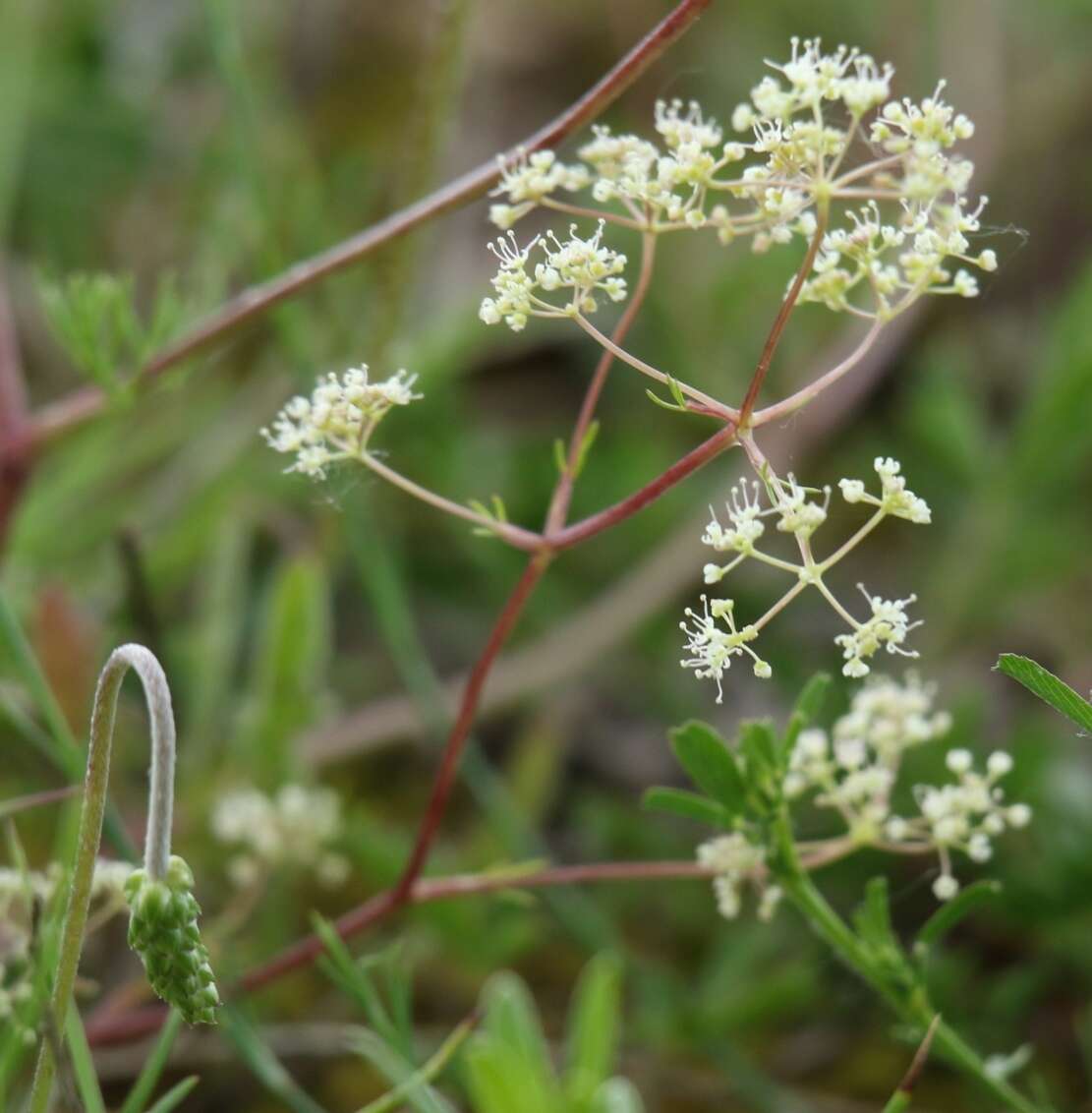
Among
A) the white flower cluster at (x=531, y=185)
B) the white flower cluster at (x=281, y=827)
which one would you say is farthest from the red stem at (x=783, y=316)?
the white flower cluster at (x=281, y=827)

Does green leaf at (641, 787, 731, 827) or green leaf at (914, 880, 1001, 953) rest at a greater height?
green leaf at (641, 787, 731, 827)

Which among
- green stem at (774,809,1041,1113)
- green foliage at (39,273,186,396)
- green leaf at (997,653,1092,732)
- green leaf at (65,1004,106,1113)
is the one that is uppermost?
green foliage at (39,273,186,396)

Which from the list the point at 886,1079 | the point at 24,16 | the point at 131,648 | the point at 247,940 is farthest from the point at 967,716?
the point at 24,16

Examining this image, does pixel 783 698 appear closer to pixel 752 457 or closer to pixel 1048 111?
pixel 752 457

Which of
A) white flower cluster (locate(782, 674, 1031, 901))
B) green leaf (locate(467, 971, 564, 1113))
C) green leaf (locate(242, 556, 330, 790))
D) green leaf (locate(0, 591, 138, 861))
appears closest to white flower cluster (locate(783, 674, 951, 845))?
white flower cluster (locate(782, 674, 1031, 901))

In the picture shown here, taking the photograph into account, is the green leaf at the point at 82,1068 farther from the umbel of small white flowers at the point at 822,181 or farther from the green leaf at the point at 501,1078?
the umbel of small white flowers at the point at 822,181

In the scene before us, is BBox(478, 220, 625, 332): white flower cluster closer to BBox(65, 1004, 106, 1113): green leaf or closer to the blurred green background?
the blurred green background
